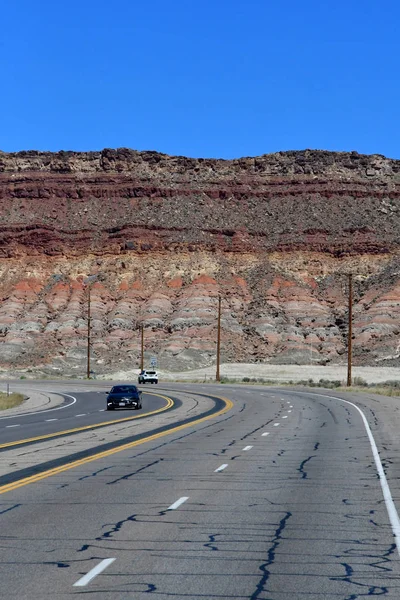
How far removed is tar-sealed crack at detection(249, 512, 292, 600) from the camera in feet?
25.0

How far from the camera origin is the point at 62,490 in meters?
13.9

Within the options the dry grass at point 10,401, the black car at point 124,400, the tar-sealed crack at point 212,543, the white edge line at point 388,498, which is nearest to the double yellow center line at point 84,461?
the tar-sealed crack at point 212,543

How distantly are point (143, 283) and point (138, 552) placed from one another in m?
97.7

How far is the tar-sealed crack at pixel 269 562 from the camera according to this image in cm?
761

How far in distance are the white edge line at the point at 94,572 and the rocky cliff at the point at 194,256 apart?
80.8 metres

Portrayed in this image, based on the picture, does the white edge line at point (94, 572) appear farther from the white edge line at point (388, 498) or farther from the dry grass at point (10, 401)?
the dry grass at point (10, 401)

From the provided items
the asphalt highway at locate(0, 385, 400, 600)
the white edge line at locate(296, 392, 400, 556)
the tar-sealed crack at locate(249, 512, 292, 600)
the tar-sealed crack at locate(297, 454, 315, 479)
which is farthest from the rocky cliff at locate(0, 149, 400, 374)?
the tar-sealed crack at locate(249, 512, 292, 600)

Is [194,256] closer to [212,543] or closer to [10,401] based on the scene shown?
[10,401]

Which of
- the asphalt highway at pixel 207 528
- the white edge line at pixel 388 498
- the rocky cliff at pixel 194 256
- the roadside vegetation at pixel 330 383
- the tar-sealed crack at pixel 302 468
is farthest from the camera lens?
the rocky cliff at pixel 194 256

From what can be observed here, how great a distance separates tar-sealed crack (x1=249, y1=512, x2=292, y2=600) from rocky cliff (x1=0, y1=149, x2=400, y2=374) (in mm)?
78235

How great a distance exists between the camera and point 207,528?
10602 millimetres

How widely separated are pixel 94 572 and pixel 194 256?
100589mm

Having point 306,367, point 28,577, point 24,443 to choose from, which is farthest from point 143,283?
point 28,577

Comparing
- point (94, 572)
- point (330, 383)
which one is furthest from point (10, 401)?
point (94, 572)
